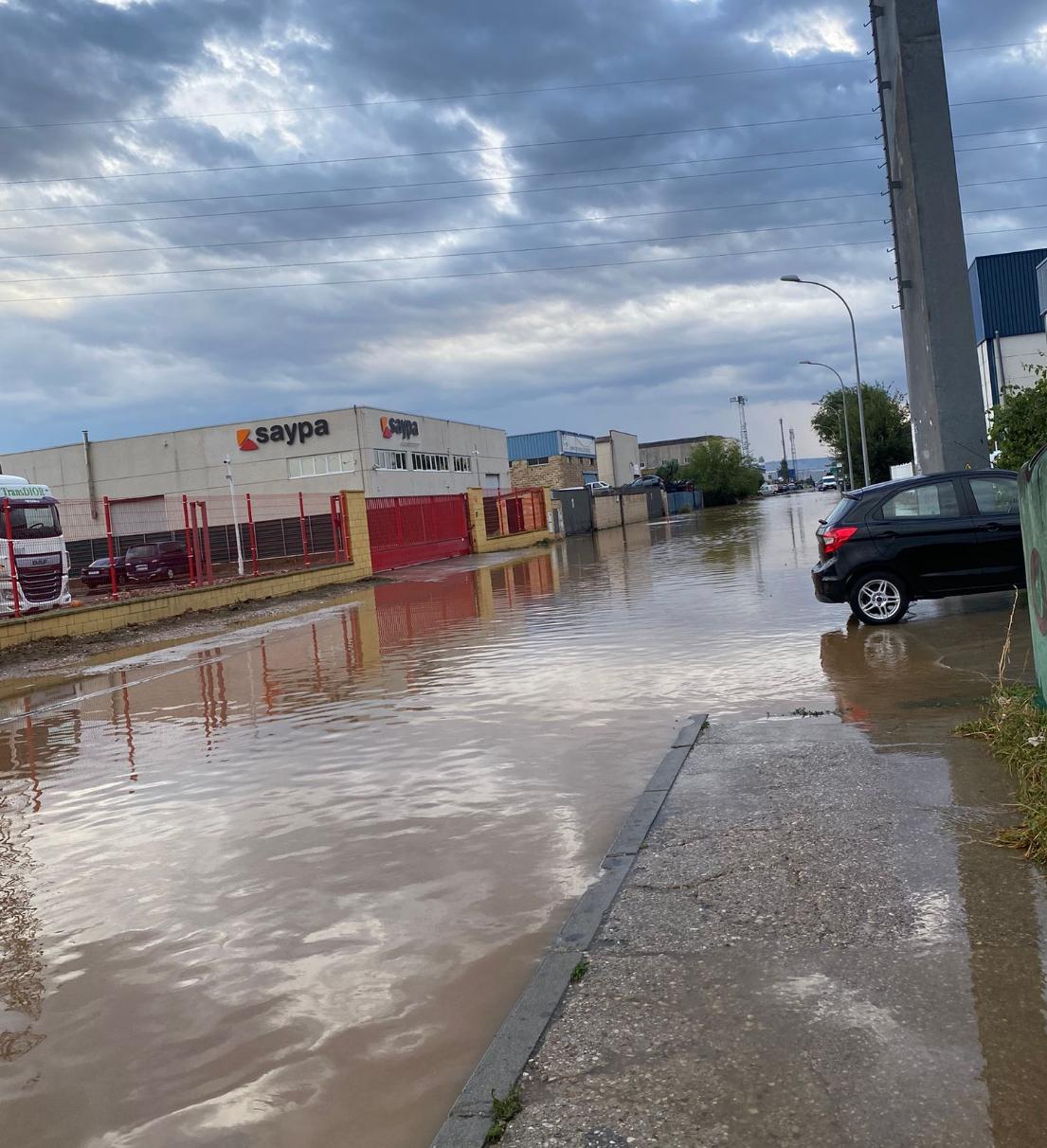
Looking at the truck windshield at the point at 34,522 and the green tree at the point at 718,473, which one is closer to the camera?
the truck windshield at the point at 34,522

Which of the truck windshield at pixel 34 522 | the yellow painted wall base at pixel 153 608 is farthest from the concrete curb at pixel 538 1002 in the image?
the truck windshield at pixel 34 522

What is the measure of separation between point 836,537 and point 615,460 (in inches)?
3640

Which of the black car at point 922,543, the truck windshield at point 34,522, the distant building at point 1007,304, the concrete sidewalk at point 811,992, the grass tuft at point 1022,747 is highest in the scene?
the distant building at point 1007,304

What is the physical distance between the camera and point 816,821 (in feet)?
18.2

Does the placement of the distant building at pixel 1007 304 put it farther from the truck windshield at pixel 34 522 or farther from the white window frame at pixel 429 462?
the truck windshield at pixel 34 522

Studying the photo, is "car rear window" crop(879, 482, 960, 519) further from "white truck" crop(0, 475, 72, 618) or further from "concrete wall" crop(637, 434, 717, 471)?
"concrete wall" crop(637, 434, 717, 471)

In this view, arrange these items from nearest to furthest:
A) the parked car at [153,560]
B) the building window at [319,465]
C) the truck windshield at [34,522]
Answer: the truck windshield at [34,522]
the parked car at [153,560]
the building window at [319,465]

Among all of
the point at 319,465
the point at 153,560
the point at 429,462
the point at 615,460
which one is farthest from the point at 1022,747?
the point at 615,460

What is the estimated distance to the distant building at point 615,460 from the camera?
104250mm

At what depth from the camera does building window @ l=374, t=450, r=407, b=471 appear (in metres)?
54.7

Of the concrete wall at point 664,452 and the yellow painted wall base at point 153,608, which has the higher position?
the concrete wall at point 664,452

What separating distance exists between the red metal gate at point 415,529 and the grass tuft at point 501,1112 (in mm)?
29314

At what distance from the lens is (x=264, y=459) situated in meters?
55.2

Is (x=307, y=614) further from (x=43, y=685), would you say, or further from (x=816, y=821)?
(x=816, y=821)
